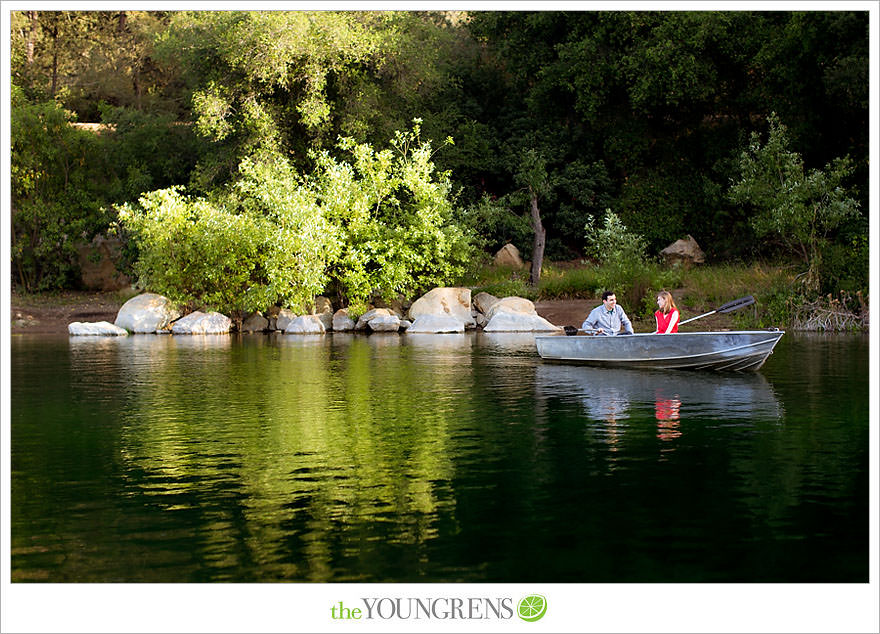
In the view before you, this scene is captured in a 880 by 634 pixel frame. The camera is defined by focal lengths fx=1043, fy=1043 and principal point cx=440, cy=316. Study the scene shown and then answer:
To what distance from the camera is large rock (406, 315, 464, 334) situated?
1278 inches

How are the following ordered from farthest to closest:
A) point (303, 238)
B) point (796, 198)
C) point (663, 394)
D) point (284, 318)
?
point (284, 318) → point (303, 238) → point (796, 198) → point (663, 394)

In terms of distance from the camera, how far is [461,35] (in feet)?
154

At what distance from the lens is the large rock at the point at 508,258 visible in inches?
1537

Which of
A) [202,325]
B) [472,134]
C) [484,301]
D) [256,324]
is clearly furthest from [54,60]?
[484,301]

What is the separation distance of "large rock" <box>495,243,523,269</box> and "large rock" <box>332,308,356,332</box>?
7.62 m

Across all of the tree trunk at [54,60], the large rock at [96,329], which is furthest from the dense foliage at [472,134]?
the large rock at [96,329]

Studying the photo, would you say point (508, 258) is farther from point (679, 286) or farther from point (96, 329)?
point (96, 329)

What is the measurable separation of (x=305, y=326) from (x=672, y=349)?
16540 millimetres

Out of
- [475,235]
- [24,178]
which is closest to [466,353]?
[475,235]

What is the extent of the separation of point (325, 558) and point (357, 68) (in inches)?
1257

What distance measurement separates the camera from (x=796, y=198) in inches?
1168

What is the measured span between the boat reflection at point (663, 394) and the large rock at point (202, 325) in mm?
15554

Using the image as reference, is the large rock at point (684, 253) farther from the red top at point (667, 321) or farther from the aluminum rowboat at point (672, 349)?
the red top at point (667, 321)

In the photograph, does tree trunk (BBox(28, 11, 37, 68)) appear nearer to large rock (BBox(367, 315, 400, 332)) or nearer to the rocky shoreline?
the rocky shoreline
